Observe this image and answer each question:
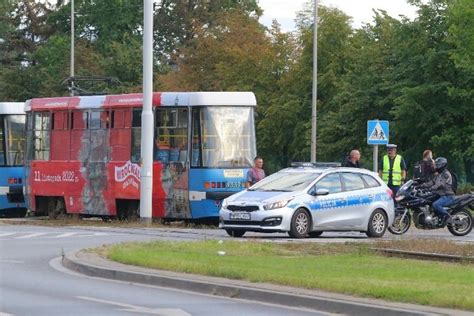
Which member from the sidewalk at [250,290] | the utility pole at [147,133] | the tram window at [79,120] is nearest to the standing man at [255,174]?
the utility pole at [147,133]

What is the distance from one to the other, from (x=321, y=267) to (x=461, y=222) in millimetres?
10674

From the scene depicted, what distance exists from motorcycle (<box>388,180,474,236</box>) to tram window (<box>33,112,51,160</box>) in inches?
507

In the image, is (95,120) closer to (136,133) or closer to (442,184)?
(136,133)

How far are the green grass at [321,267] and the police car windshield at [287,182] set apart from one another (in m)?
3.86

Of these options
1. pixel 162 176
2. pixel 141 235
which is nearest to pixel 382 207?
pixel 141 235

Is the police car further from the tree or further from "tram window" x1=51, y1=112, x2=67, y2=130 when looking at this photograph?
the tree

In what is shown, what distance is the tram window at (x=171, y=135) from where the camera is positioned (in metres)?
32.6

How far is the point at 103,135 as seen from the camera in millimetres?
35375

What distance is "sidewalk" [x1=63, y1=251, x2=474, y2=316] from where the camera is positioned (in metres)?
13.6

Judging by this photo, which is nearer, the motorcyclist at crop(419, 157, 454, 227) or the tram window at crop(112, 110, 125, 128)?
the motorcyclist at crop(419, 157, 454, 227)

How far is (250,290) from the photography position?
51.2ft

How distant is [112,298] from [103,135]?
65.4ft

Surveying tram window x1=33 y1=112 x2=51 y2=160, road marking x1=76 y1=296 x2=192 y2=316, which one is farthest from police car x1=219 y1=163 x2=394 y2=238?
tram window x1=33 y1=112 x2=51 y2=160

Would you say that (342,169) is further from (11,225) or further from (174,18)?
(174,18)
